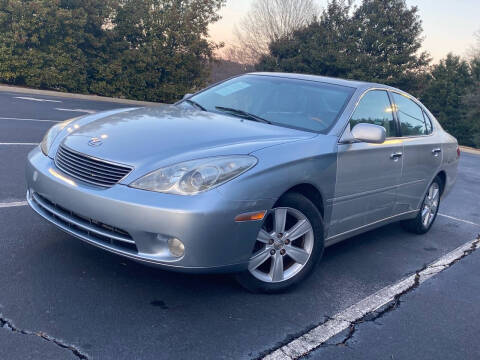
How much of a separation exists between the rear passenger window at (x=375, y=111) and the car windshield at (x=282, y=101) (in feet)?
0.51

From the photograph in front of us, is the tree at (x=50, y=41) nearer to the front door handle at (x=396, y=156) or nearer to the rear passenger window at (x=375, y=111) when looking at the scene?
the rear passenger window at (x=375, y=111)

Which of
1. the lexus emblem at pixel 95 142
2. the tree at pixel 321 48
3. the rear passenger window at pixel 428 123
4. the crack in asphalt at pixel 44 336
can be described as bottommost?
the crack in asphalt at pixel 44 336

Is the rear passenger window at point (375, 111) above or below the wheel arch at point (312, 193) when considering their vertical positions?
above

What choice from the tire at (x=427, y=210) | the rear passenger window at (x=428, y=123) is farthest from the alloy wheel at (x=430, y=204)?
the rear passenger window at (x=428, y=123)

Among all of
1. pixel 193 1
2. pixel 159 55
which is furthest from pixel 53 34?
pixel 193 1

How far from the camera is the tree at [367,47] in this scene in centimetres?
3506

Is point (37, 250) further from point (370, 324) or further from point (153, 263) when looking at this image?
point (370, 324)

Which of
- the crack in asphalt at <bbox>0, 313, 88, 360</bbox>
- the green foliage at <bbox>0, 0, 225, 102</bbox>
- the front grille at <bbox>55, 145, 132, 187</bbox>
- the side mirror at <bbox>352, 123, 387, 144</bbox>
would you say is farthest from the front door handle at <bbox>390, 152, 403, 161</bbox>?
the green foliage at <bbox>0, 0, 225, 102</bbox>

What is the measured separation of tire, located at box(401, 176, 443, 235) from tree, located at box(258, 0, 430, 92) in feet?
96.1

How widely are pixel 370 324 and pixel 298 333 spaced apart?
1.93ft

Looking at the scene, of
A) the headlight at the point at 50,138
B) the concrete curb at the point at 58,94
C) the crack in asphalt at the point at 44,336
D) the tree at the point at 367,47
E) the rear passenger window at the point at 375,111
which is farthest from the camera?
the tree at the point at 367,47

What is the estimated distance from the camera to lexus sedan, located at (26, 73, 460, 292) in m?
3.17

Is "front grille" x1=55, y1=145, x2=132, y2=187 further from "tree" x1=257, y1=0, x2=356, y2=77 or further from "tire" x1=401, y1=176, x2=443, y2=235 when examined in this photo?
"tree" x1=257, y1=0, x2=356, y2=77

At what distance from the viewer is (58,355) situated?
8.66ft
